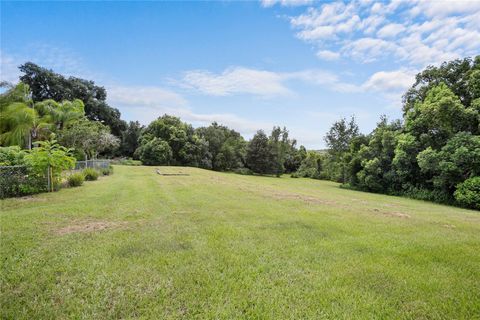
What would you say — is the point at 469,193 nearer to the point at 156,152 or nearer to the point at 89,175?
the point at 89,175

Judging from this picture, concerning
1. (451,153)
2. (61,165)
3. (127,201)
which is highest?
(451,153)

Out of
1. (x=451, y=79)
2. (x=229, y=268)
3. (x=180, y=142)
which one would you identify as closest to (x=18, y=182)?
(x=229, y=268)

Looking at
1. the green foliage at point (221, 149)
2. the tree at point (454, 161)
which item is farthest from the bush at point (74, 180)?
the green foliage at point (221, 149)

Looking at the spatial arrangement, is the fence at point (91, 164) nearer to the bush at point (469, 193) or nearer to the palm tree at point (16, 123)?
the palm tree at point (16, 123)

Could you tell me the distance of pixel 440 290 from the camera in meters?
3.01

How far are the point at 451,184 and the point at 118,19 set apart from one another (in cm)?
1851

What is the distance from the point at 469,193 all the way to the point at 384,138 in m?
7.44

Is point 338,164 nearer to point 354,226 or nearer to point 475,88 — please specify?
point 475,88

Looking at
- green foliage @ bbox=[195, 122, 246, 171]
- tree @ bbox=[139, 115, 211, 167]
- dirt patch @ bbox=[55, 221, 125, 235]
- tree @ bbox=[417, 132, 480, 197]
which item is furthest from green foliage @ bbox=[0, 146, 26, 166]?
green foliage @ bbox=[195, 122, 246, 171]

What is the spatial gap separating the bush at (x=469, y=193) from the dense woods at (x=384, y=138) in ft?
0.13

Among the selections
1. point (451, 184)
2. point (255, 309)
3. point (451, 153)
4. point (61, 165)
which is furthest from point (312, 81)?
point (255, 309)

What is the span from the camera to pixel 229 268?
3439mm

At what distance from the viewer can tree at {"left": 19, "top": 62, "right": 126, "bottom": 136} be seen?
32188 mm

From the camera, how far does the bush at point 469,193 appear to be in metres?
11.9
